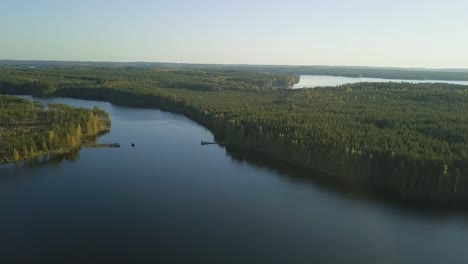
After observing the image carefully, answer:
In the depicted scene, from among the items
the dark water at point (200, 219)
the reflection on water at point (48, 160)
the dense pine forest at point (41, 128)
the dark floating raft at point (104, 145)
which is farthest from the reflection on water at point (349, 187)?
the dense pine forest at point (41, 128)

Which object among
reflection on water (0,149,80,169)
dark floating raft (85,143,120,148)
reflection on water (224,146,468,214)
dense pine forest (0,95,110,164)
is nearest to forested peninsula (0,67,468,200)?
reflection on water (224,146,468,214)

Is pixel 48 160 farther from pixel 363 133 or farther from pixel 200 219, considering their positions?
pixel 363 133

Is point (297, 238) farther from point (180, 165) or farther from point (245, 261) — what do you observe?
point (180, 165)

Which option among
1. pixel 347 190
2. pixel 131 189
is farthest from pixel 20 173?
pixel 347 190

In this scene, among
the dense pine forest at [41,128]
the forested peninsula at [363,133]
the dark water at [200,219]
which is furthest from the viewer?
the dense pine forest at [41,128]

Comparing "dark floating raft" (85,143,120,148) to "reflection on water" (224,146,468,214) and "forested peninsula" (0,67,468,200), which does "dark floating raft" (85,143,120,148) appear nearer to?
"forested peninsula" (0,67,468,200)

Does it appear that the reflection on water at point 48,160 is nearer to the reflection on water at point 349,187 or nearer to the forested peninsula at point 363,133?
the reflection on water at point 349,187
